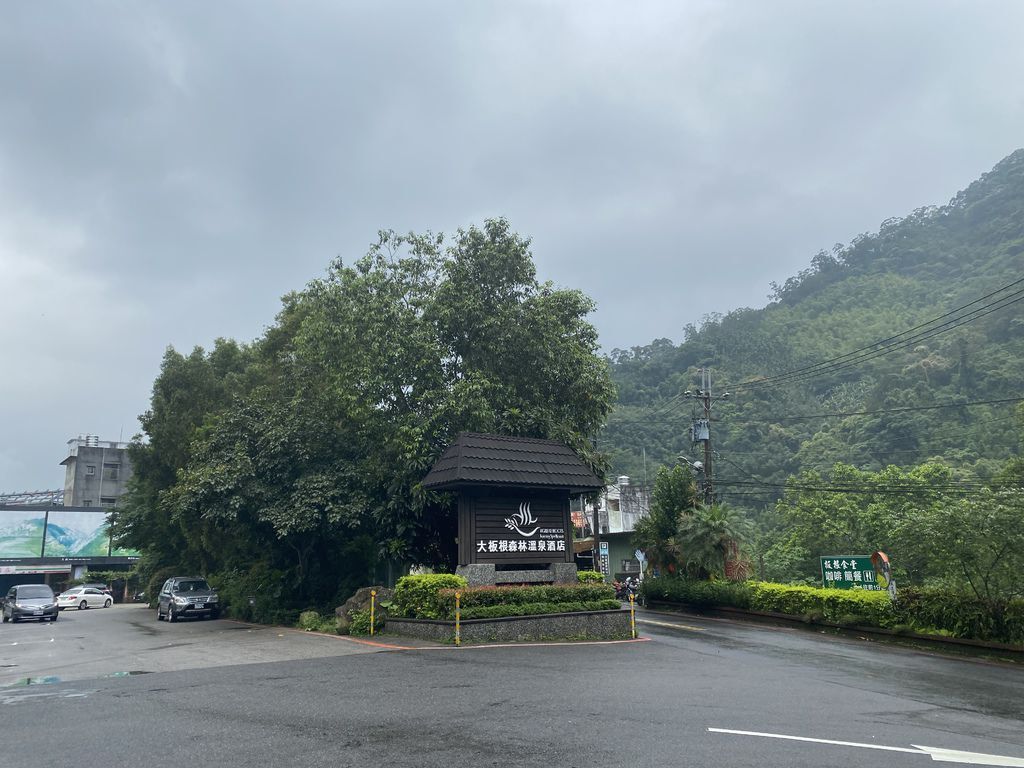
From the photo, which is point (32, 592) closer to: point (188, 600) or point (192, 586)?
point (192, 586)

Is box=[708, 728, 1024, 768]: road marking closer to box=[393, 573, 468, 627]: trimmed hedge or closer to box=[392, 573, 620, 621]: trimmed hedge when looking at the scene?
box=[392, 573, 620, 621]: trimmed hedge

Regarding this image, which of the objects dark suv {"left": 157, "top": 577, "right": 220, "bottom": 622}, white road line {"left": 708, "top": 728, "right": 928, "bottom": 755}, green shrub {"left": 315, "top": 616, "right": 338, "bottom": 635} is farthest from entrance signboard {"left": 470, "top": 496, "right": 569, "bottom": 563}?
dark suv {"left": 157, "top": 577, "right": 220, "bottom": 622}

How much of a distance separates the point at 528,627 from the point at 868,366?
7473 cm

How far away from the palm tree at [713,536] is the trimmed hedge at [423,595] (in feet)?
41.3

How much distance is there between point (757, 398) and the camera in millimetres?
75250

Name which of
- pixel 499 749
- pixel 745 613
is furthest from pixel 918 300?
pixel 499 749

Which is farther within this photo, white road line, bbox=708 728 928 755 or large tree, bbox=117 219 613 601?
large tree, bbox=117 219 613 601

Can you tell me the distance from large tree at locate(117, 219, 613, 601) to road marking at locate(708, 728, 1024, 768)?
1426 cm

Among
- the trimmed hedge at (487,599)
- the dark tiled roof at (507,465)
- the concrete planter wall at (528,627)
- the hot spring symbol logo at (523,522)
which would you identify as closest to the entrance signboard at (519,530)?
the hot spring symbol logo at (523,522)

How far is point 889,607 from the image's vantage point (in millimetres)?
18812

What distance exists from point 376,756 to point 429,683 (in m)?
3.81

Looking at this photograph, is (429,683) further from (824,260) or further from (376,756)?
(824,260)

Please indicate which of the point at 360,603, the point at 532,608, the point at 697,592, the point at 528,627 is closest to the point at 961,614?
the point at 532,608

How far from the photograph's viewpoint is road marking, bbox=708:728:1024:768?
20.9 feet
